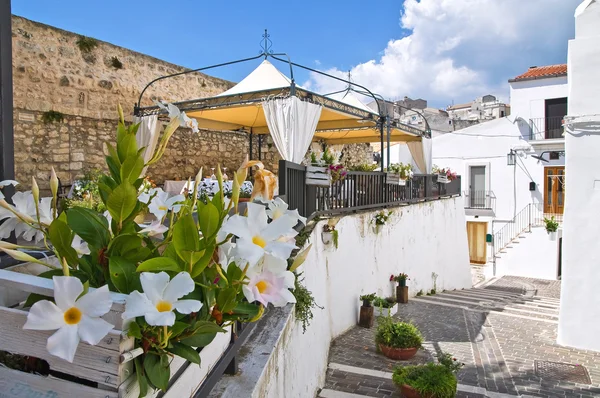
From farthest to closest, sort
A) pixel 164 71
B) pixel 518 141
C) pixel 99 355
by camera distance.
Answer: pixel 518 141 < pixel 164 71 < pixel 99 355

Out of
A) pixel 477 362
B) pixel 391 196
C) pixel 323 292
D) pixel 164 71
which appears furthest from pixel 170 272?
pixel 164 71

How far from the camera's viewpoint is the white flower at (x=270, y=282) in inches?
39.4

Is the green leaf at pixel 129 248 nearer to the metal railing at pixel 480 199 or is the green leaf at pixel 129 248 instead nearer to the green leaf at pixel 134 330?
the green leaf at pixel 134 330

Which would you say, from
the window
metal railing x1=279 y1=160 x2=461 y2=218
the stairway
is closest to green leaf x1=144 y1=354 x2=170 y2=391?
metal railing x1=279 y1=160 x2=461 y2=218

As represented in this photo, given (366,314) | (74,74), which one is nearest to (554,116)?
(366,314)

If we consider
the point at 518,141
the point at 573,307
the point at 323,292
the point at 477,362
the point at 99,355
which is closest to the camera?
the point at 99,355

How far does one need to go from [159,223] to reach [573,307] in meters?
9.34

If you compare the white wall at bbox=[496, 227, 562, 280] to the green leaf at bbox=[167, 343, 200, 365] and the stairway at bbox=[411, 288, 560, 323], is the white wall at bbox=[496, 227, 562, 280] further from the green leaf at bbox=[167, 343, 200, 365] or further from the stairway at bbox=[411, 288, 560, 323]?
the green leaf at bbox=[167, 343, 200, 365]

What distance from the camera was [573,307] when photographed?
8305mm

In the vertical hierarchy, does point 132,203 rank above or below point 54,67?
below

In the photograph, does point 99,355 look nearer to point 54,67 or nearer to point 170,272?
point 170,272

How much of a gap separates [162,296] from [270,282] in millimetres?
274

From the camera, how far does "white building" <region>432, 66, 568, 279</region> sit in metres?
16.9

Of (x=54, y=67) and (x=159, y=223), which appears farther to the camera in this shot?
(x=54, y=67)
